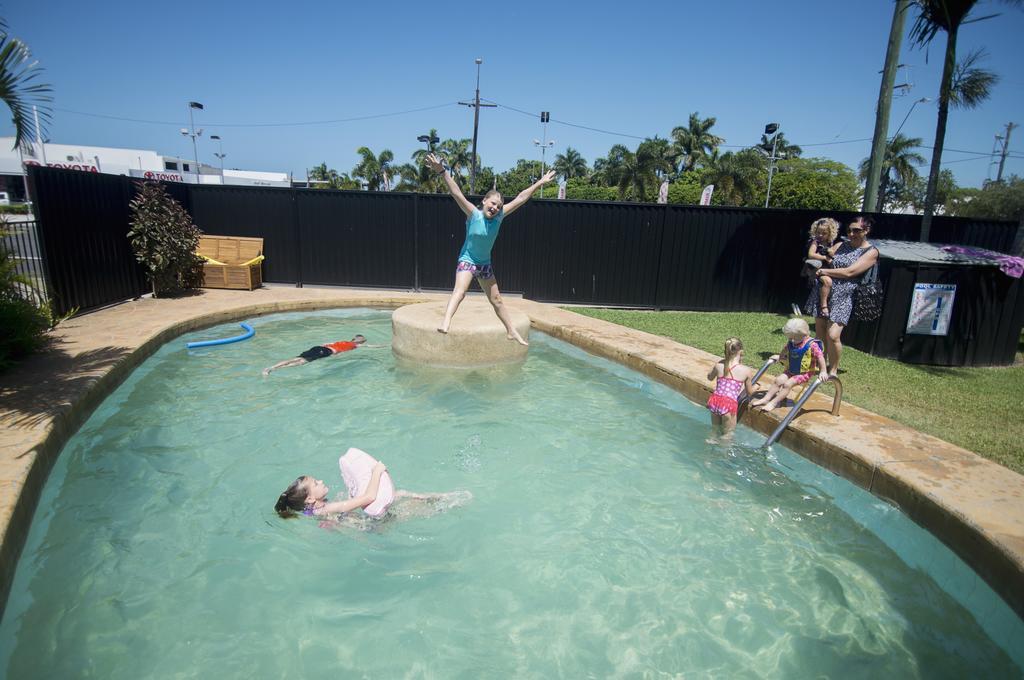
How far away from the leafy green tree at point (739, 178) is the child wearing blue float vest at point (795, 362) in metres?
42.8

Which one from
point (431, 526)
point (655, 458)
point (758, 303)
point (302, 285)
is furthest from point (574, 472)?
Answer: point (302, 285)

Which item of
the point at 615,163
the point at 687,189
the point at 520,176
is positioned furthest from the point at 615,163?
the point at 520,176

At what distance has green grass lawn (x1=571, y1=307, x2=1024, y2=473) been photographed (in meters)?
4.68

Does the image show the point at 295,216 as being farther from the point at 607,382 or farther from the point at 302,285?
the point at 607,382

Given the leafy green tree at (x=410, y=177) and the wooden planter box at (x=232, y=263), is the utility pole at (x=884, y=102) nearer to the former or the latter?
the wooden planter box at (x=232, y=263)

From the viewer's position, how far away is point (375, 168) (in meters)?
65.1

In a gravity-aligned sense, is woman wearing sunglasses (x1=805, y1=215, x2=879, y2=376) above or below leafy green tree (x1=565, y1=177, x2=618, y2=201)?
below

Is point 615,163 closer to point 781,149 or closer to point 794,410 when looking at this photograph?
point 781,149

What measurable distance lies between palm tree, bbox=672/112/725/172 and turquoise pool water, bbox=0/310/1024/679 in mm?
53621

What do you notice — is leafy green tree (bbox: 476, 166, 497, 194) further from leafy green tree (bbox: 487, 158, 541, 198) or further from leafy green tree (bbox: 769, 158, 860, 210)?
leafy green tree (bbox: 769, 158, 860, 210)

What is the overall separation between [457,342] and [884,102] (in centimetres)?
843

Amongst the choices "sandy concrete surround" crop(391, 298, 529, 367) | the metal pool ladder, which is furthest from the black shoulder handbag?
"sandy concrete surround" crop(391, 298, 529, 367)

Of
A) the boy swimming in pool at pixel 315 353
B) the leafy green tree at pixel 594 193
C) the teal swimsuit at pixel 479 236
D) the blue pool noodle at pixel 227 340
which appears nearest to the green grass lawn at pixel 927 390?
the teal swimsuit at pixel 479 236

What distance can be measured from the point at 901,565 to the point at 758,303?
867 centimetres
